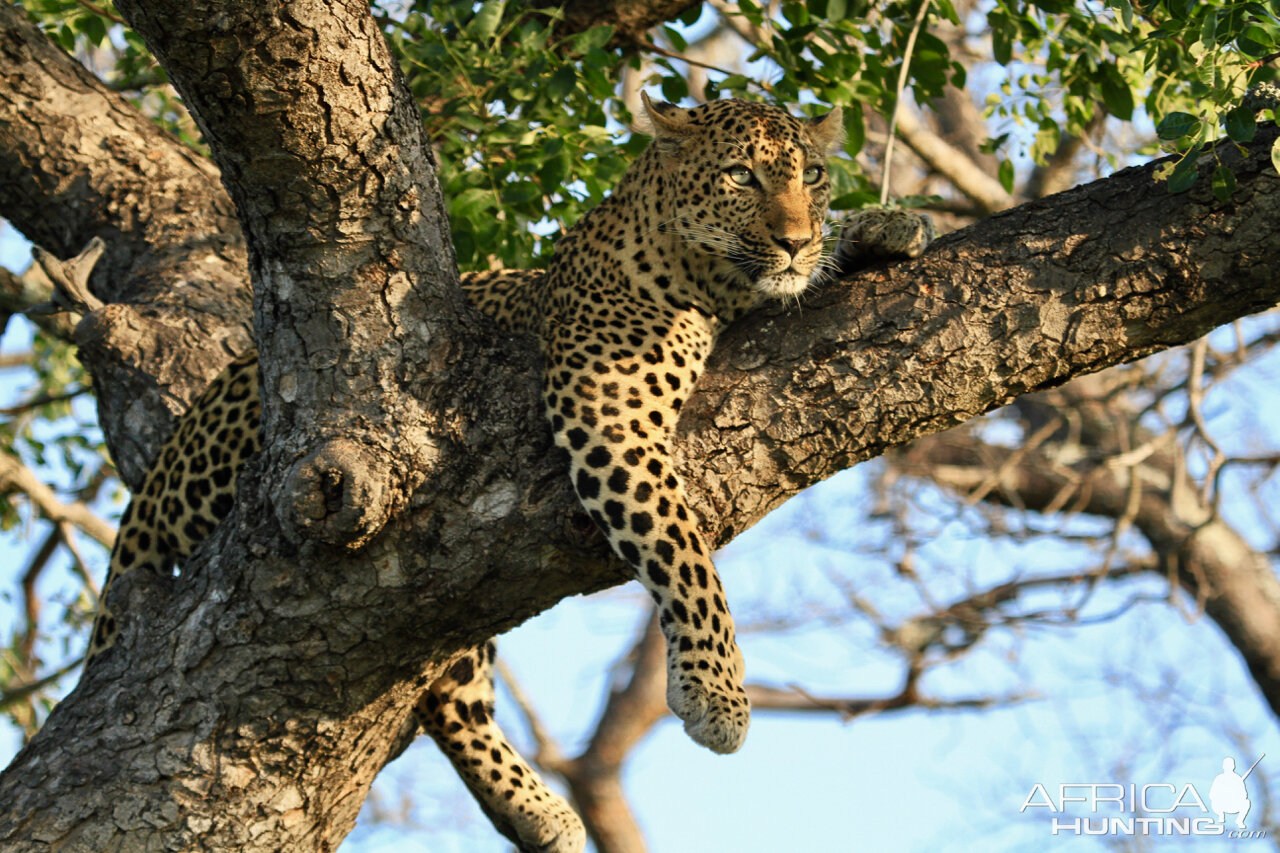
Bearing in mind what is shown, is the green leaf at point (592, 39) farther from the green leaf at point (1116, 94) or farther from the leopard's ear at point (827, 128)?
the green leaf at point (1116, 94)

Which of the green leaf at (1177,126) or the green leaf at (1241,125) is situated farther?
the green leaf at (1241,125)

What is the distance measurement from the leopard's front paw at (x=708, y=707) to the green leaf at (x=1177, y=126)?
2.29 m

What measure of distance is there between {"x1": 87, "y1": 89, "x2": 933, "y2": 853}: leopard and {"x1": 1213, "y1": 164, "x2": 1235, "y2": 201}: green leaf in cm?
109

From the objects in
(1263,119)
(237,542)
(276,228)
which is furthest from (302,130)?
(1263,119)

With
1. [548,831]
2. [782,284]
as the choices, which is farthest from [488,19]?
[548,831]

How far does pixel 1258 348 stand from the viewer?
519 inches

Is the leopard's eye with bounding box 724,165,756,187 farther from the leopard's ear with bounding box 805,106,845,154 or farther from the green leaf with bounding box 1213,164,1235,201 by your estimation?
the green leaf with bounding box 1213,164,1235,201

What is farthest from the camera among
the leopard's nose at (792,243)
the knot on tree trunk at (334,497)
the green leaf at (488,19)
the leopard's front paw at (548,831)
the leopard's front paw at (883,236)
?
the leopard's front paw at (548,831)

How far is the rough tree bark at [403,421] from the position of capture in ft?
14.1

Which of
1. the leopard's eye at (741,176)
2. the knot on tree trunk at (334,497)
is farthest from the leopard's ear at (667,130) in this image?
the knot on tree trunk at (334,497)

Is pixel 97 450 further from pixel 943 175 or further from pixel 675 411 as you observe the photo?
pixel 943 175

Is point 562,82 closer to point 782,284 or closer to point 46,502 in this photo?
point 782,284

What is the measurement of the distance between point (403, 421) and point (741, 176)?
198 centimetres

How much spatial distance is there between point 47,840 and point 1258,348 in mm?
12225
